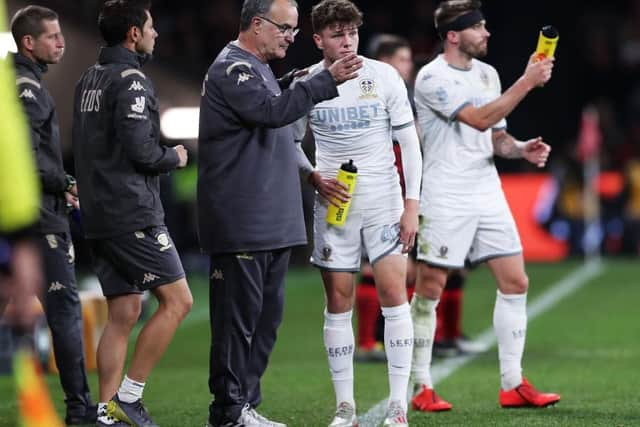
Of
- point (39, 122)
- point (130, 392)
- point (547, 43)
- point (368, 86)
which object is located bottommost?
point (130, 392)

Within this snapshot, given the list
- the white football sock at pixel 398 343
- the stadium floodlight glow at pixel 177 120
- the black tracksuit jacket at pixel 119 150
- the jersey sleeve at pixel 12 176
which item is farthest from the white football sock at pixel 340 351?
the stadium floodlight glow at pixel 177 120

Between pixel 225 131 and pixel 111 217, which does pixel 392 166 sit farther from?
pixel 111 217

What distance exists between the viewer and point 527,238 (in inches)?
819

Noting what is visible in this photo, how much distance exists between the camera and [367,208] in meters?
6.64

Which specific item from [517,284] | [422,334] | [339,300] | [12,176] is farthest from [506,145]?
[12,176]

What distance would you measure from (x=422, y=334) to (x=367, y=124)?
1498 mm

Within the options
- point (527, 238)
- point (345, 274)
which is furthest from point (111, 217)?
point (527, 238)

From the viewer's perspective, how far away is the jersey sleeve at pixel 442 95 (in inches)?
291

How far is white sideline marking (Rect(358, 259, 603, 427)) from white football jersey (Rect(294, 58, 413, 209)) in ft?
4.02

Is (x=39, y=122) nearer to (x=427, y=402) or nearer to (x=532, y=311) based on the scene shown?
(x=427, y=402)

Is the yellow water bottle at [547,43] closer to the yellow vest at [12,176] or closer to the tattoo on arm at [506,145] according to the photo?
the tattoo on arm at [506,145]

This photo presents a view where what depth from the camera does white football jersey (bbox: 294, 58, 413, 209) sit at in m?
6.59

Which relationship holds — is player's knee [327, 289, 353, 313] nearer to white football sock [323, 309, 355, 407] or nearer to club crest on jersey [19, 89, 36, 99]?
white football sock [323, 309, 355, 407]

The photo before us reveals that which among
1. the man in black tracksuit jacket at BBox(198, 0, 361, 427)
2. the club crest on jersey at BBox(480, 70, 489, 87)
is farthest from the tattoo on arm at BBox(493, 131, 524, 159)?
the man in black tracksuit jacket at BBox(198, 0, 361, 427)
